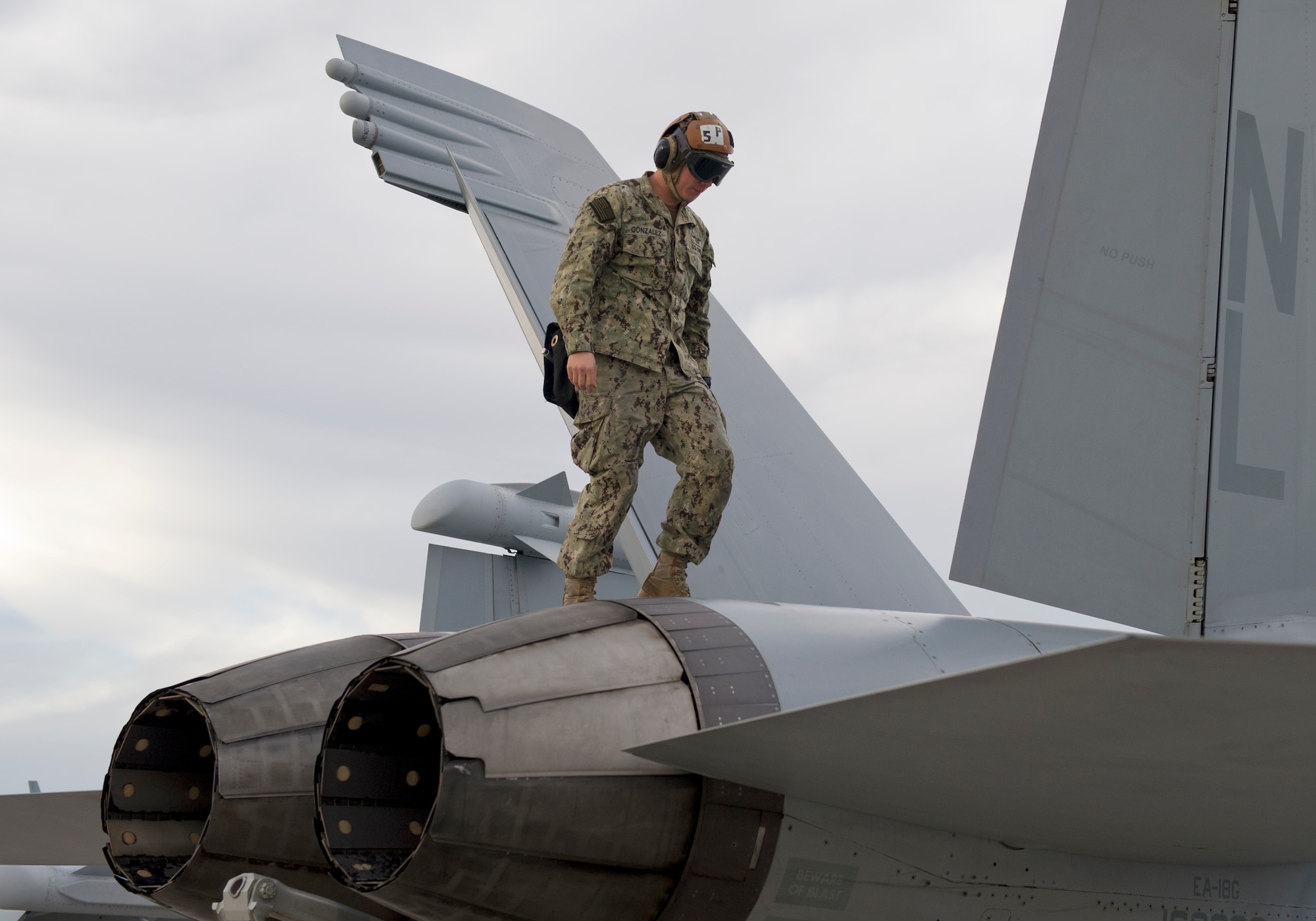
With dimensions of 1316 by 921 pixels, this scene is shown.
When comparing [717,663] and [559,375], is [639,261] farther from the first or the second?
[717,663]

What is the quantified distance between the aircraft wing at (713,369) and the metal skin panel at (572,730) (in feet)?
8.99

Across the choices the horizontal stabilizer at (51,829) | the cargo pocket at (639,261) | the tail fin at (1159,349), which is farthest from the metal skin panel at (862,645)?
the horizontal stabilizer at (51,829)

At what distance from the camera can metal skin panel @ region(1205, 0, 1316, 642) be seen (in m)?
4.17

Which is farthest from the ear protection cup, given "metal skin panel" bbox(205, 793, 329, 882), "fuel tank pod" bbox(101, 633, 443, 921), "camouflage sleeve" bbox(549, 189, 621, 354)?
"metal skin panel" bbox(205, 793, 329, 882)

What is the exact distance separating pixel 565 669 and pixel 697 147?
2.25 meters

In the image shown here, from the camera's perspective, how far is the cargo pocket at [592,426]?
4.44 metres

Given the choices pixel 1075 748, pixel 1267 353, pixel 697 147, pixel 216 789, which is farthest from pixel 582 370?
pixel 1267 353

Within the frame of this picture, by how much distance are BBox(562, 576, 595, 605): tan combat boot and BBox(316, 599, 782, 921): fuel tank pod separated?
96 centimetres

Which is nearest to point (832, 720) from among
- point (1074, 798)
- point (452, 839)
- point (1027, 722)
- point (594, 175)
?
point (1027, 722)

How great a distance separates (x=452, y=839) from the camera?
301 cm

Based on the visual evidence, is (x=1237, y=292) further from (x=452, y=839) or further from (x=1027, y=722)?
(x=452, y=839)

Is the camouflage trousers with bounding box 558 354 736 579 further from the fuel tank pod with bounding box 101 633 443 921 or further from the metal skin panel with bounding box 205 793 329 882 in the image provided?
the metal skin panel with bounding box 205 793 329 882

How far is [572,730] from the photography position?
3.19 m

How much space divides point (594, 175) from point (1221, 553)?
6244 mm
